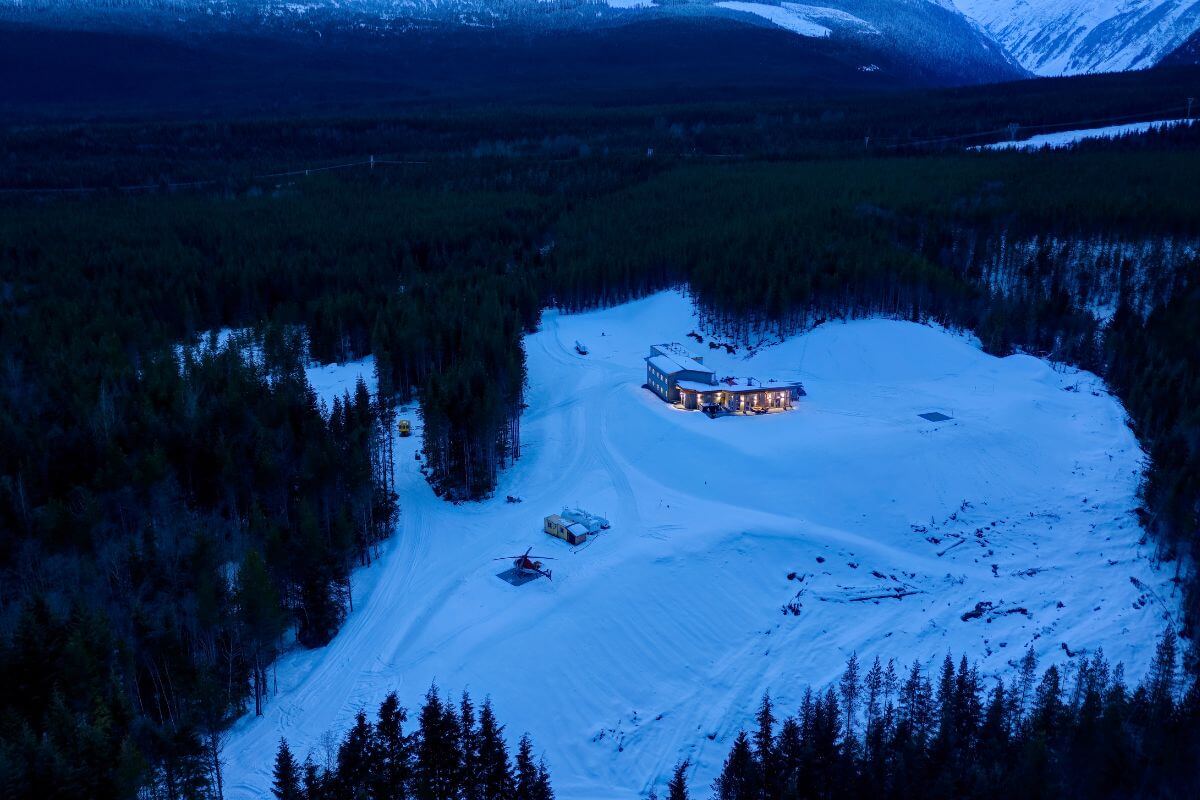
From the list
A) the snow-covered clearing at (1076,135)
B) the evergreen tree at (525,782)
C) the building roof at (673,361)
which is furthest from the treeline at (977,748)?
the snow-covered clearing at (1076,135)

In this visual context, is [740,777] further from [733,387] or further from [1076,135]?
[1076,135]

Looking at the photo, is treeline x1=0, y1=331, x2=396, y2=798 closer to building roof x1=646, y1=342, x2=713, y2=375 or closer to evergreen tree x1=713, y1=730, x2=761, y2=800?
evergreen tree x1=713, y1=730, x2=761, y2=800

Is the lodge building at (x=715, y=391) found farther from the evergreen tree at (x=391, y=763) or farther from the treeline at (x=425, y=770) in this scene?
the evergreen tree at (x=391, y=763)

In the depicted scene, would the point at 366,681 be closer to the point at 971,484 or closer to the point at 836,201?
the point at 971,484

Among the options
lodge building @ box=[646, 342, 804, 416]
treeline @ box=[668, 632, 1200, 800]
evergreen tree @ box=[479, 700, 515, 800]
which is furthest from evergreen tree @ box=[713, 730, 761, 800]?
lodge building @ box=[646, 342, 804, 416]

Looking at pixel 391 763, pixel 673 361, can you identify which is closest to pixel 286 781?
pixel 391 763
